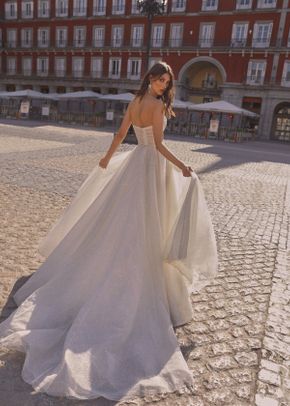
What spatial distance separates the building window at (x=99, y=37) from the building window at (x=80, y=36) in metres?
1.39

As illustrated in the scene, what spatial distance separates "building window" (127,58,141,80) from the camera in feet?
120

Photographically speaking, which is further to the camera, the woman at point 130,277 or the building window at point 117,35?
the building window at point 117,35

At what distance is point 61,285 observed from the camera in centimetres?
302

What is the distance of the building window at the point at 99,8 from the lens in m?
37.5

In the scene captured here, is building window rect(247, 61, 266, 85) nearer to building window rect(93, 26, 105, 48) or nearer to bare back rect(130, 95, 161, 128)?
building window rect(93, 26, 105, 48)

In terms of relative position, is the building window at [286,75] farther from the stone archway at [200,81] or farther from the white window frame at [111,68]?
the white window frame at [111,68]

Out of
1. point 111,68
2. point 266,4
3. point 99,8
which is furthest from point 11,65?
point 266,4

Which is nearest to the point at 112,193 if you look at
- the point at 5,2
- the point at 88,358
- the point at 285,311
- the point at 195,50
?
the point at 88,358

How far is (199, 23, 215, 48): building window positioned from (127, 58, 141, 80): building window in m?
6.48

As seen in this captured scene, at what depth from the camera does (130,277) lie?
2.83 metres

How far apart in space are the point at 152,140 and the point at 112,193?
1.82ft

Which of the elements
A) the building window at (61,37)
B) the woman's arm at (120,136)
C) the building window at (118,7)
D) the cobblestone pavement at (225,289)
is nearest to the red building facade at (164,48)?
the building window at (118,7)

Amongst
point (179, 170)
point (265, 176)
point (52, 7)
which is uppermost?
point (52, 7)

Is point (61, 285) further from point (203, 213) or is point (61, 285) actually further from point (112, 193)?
point (203, 213)
